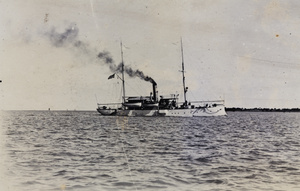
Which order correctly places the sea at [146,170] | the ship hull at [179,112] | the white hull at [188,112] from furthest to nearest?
the ship hull at [179,112] < the white hull at [188,112] < the sea at [146,170]

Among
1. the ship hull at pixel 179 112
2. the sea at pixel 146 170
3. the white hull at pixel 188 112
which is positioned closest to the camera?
the sea at pixel 146 170

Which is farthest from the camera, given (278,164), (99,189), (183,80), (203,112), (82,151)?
(203,112)

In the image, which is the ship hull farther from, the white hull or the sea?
the sea

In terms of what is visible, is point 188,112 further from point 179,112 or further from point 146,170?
point 146,170

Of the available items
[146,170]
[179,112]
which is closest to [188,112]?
[179,112]

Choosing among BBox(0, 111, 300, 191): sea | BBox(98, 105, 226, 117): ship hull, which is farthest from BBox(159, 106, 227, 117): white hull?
BBox(0, 111, 300, 191): sea

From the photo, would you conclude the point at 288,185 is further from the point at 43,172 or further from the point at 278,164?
the point at 43,172

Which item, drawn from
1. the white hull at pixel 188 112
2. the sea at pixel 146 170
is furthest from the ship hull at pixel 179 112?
the sea at pixel 146 170

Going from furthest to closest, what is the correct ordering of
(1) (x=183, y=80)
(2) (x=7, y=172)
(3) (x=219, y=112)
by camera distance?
(3) (x=219, y=112) < (1) (x=183, y=80) < (2) (x=7, y=172)

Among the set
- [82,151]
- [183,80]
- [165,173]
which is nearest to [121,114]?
[183,80]

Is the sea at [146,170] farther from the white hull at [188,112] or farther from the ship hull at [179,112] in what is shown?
the ship hull at [179,112]

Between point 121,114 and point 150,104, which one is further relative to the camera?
point 121,114
